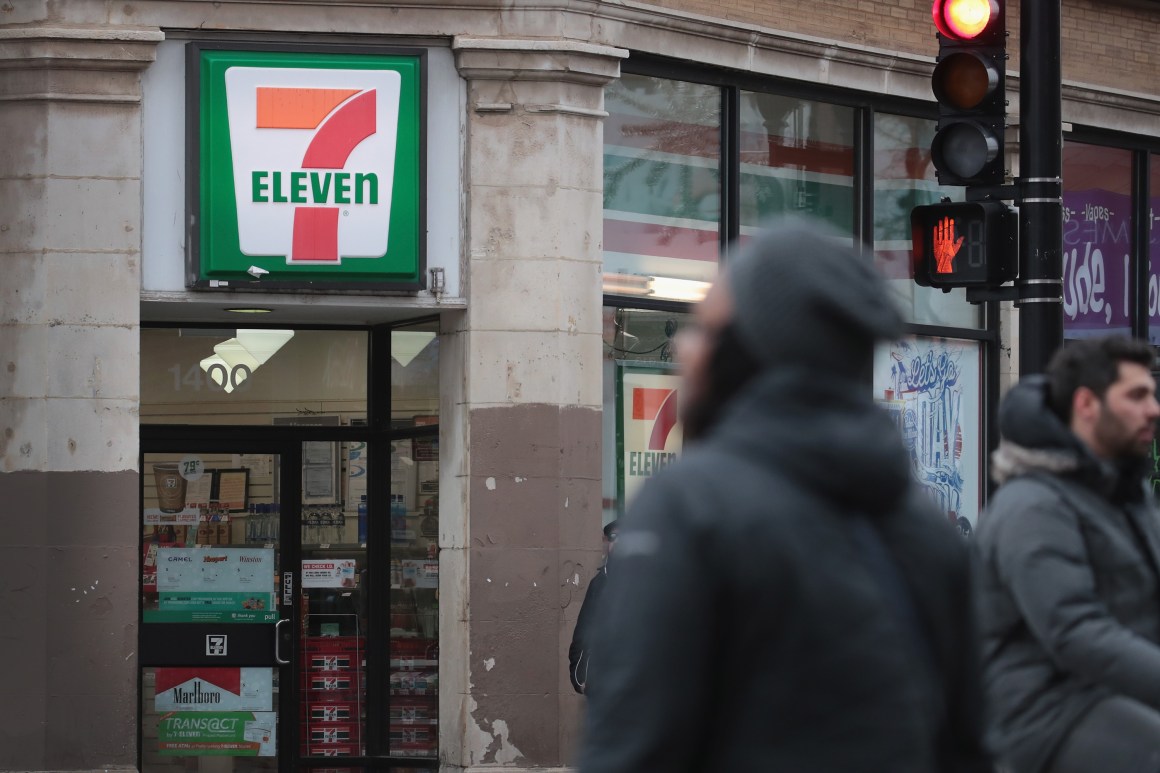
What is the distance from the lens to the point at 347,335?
38.1ft

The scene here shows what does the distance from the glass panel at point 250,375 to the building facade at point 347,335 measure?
20 mm

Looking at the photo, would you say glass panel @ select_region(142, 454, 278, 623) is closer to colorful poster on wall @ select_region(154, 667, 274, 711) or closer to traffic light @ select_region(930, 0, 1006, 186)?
colorful poster on wall @ select_region(154, 667, 274, 711)

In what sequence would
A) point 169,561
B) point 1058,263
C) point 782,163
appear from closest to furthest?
point 1058,263
point 169,561
point 782,163

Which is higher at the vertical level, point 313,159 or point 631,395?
point 313,159

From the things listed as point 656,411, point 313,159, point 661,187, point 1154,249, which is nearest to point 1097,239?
point 1154,249

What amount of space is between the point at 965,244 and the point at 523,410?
3674 millimetres

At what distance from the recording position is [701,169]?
38.3 feet

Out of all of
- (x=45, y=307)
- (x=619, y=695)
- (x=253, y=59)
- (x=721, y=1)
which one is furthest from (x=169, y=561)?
(x=619, y=695)

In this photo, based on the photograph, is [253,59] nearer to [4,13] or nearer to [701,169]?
[4,13]

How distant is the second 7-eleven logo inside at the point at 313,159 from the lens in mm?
10430

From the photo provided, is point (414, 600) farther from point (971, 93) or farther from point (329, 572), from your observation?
point (971, 93)

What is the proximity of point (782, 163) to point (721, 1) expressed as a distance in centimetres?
124

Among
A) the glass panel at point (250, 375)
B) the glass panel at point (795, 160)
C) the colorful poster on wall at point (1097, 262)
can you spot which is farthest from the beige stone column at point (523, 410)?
the colorful poster on wall at point (1097, 262)

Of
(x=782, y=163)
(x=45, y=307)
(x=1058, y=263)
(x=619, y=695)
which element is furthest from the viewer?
(x=782, y=163)
